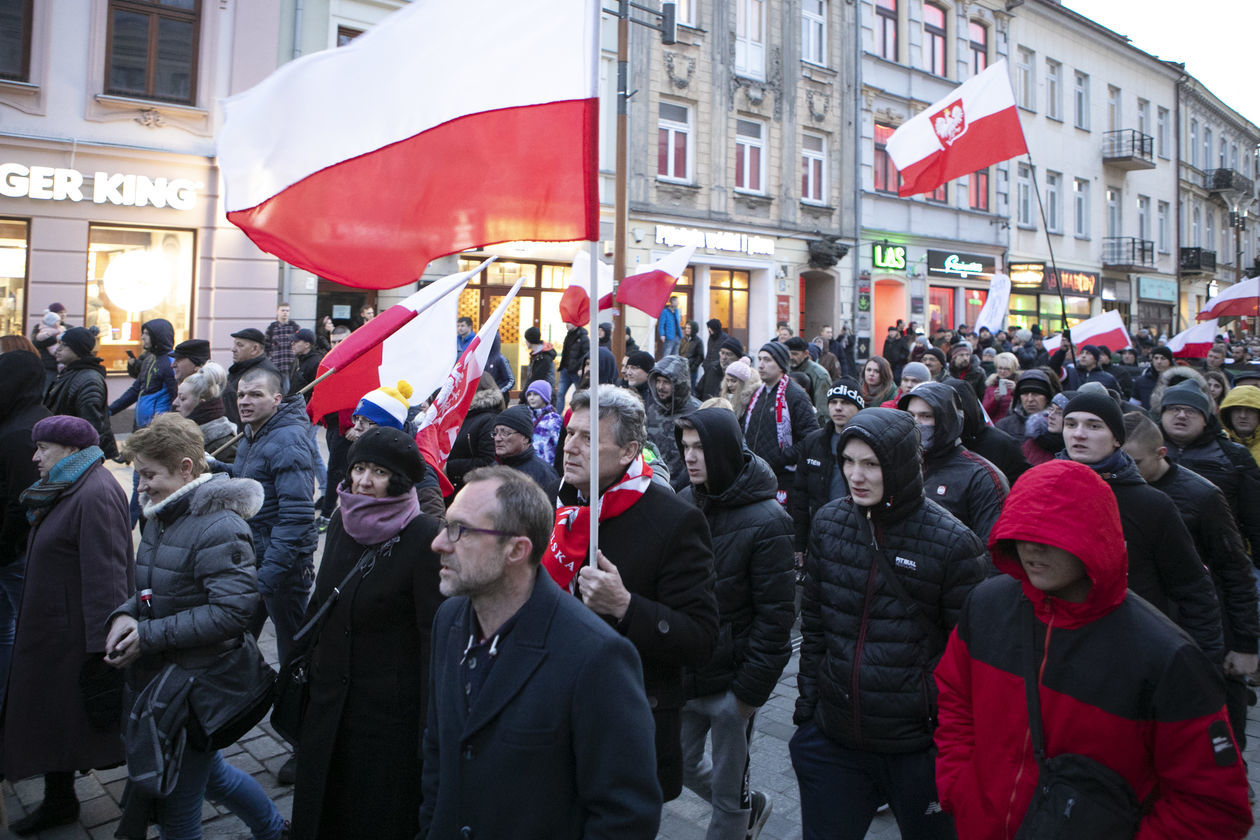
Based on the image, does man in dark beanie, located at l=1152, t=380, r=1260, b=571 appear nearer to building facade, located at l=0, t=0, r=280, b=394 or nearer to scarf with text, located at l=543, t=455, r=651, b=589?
scarf with text, located at l=543, t=455, r=651, b=589

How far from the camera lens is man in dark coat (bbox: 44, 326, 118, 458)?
6732 millimetres

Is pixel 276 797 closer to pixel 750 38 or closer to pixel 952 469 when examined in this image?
pixel 952 469

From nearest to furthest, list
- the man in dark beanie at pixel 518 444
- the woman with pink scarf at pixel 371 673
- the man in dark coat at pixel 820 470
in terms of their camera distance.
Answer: the woman with pink scarf at pixel 371 673 < the man in dark beanie at pixel 518 444 < the man in dark coat at pixel 820 470

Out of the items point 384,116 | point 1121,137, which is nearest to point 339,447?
point 384,116

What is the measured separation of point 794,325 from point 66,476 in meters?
21.1

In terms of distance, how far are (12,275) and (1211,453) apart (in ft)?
48.0

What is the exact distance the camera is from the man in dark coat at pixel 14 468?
440 cm

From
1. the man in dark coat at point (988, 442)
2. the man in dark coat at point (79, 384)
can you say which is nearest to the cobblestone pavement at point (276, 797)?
the man in dark coat at point (988, 442)

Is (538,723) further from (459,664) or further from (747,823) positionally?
(747,823)

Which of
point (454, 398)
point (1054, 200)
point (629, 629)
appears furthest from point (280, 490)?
point (1054, 200)

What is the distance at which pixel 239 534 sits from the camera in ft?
11.5

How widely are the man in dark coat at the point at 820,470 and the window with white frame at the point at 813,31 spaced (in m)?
19.6

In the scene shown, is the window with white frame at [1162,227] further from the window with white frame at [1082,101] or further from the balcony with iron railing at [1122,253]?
the window with white frame at [1082,101]

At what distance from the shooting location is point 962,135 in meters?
9.71
